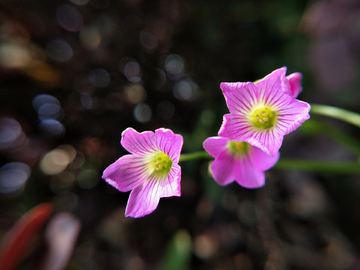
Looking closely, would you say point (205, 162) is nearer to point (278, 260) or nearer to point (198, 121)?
point (198, 121)

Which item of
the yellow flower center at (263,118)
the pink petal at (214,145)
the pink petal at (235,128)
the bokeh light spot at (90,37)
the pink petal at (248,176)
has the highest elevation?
the bokeh light spot at (90,37)

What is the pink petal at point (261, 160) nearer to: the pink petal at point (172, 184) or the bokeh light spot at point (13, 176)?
the pink petal at point (172, 184)

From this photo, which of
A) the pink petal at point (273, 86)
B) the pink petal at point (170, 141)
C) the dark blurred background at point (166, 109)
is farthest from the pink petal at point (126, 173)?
the dark blurred background at point (166, 109)

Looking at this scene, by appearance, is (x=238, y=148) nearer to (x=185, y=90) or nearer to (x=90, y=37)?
(x=185, y=90)

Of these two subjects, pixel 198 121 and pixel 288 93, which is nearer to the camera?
pixel 288 93

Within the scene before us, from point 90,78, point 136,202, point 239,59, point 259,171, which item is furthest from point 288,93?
point 90,78

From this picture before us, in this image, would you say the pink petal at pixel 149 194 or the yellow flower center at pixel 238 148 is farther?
the yellow flower center at pixel 238 148

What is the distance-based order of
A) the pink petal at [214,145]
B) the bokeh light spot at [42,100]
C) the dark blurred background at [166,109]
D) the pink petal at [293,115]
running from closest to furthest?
the pink petal at [293,115]
the pink petal at [214,145]
the dark blurred background at [166,109]
the bokeh light spot at [42,100]
